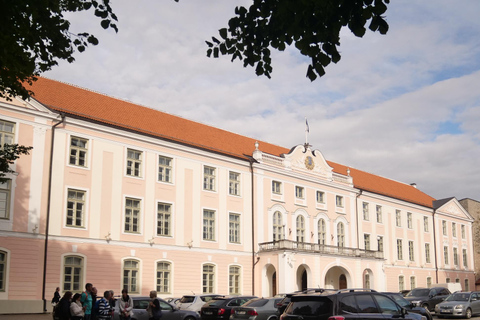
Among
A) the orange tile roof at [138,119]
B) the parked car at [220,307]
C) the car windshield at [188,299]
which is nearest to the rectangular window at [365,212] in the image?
the orange tile roof at [138,119]

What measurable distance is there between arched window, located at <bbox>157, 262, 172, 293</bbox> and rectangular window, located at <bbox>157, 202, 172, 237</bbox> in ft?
5.88

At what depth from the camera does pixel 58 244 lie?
29047 mm

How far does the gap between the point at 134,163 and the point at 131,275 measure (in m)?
6.36

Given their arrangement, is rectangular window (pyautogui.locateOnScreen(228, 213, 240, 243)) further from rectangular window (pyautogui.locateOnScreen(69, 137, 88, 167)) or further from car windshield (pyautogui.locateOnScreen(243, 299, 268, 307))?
car windshield (pyautogui.locateOnScreen(243, 299, 268, 307))

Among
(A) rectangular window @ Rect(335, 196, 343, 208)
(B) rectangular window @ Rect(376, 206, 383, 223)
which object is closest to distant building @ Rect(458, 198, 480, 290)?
(B) rectangular window @ Rect(376, 206, 383, 223)

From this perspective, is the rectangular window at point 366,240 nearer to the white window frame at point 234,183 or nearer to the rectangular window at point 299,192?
the rectangular window at point 299,192

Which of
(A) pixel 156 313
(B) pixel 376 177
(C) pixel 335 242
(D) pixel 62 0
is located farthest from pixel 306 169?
(D) pixel 62 0

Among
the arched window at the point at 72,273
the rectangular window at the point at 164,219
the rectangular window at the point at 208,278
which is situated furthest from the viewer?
the rectangular window at the point at 208,278

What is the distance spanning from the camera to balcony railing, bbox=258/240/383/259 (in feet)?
125

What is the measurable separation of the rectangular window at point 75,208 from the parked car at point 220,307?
997 cm

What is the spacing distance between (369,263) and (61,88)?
2657cm

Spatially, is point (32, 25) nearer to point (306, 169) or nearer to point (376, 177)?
point (306, 169)

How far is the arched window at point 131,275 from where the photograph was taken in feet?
104

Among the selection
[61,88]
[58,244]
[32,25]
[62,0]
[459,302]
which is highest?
[61,88]
